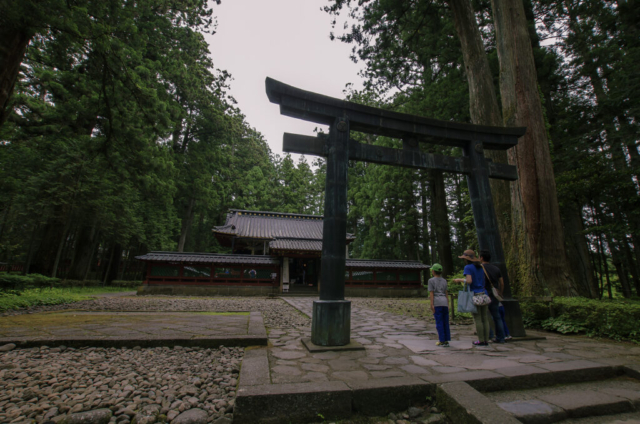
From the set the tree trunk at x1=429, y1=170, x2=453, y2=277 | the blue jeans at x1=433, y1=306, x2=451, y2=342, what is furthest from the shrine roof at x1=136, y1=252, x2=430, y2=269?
the blue jeans at x1=433, y1=306, x2=451, y2=342

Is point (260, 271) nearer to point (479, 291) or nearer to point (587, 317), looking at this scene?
point (479, 291)

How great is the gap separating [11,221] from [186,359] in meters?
18.3

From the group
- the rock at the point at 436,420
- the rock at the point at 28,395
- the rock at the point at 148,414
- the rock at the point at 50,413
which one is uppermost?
the rock at the point at 436,420

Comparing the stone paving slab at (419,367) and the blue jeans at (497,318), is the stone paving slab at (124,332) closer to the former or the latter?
the stone paving slab at (419,367)

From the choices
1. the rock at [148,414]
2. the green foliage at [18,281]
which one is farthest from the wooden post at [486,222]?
the green foliage at [18,281]

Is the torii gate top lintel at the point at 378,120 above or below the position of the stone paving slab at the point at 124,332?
above

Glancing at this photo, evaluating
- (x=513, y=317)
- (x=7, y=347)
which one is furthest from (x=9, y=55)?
(x=513, y=317)

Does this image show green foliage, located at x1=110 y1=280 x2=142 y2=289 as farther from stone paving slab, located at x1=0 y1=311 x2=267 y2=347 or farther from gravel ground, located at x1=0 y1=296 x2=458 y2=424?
gravel ground, located at x1=0 y1=296 x2=458 y2=424

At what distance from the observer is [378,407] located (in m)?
2.37

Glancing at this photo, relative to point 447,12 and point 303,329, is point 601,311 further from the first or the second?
point 447,12

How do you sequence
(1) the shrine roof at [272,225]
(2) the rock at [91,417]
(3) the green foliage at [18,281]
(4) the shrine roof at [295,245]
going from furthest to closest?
1. (1) the shrine roof at [272,225]
2. (4) the shrine roof at [295,245]
3. (3) the green foliage at [18,281]
4. (2) the rock at [91,417]

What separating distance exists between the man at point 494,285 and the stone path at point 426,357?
0.65 feet

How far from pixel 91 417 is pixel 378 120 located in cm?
481

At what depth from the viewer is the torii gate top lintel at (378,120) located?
13.7ft
